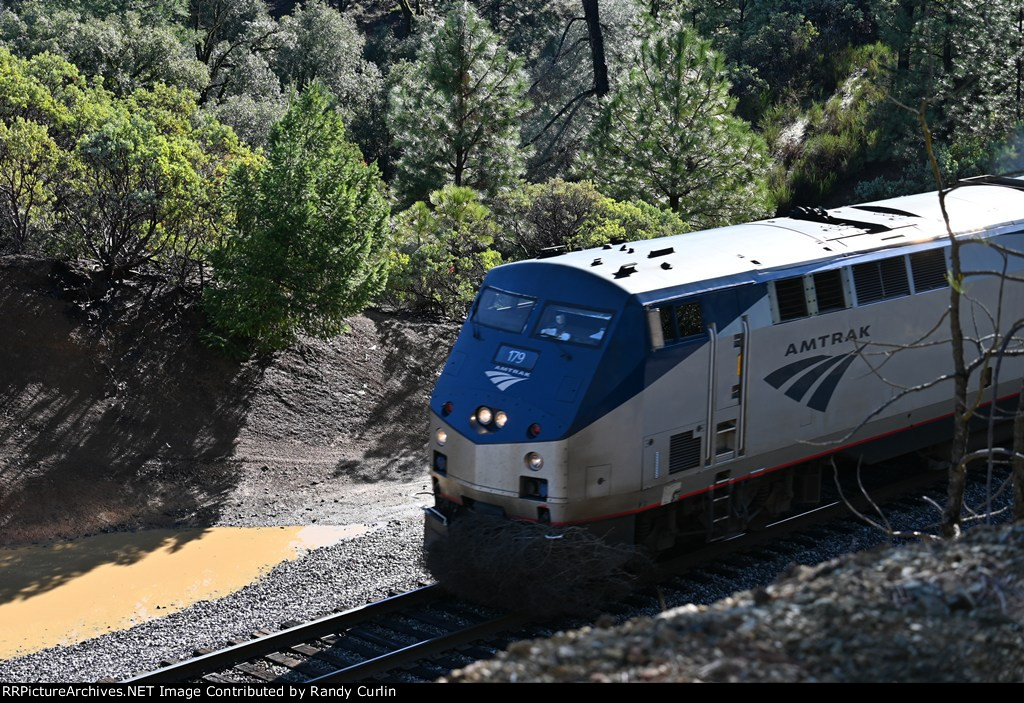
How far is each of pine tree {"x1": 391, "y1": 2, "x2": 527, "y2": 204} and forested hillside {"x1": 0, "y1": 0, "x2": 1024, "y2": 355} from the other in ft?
0.18

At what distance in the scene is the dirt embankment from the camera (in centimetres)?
1630

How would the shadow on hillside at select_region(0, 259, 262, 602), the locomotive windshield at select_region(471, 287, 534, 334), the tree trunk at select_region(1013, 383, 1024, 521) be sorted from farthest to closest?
the shadow on hillside at select_region(0, 259, 262, 602), the locomotive windshield at select_region(471, 287, 534, 334), the tree trunk at select_region(1013, 383, 1024, 521)

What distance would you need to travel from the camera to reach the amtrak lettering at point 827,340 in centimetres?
1241

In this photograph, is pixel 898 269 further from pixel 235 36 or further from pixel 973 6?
pixel 235 36

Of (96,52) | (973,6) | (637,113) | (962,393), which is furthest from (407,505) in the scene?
(973,6)

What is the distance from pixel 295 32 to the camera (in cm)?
4378

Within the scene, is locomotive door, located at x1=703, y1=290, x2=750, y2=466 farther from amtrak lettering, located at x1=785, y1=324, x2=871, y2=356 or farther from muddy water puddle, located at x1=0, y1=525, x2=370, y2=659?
muddy water puddle, located at x1=0, y1=525, x2=370, y2=659

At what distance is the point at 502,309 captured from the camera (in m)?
12.1

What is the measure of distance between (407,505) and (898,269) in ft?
25.2

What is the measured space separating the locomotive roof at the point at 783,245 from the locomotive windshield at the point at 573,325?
0.43 metres

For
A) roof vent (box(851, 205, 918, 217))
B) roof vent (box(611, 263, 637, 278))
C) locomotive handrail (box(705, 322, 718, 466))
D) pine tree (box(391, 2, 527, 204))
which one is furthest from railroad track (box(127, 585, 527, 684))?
pine tree (box(391, 2, 527, 204))

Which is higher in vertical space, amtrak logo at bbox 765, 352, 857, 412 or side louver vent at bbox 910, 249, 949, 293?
side louver vent at bbox 910, 249, 949, 293

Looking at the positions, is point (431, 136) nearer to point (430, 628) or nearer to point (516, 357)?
point (516, 357)

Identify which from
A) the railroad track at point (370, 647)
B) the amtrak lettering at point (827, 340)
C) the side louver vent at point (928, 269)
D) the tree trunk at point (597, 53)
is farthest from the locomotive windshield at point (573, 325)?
the tree trunk at point (597, 53)
